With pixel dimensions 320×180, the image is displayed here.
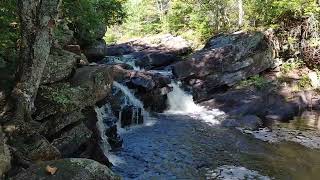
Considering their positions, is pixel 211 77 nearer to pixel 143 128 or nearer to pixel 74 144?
pixel 143 128

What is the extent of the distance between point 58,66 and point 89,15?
6.20 m

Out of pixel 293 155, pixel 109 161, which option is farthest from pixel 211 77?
pixel 109 161

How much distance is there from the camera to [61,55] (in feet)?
41.3

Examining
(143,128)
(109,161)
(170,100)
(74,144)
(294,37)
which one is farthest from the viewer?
(294,37)

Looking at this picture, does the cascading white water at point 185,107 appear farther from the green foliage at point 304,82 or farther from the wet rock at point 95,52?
the green foliage at point 304,82

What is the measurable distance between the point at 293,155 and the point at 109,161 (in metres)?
6.76

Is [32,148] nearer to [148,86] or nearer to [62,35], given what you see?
[62,35]

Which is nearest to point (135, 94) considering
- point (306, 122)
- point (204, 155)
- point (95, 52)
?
point (95, 52)

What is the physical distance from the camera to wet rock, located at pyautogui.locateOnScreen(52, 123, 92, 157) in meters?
10.8

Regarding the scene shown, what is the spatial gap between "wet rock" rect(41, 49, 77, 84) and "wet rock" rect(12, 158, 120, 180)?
11.9ft

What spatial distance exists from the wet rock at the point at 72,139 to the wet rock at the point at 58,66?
1543 mm

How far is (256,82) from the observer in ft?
77.5

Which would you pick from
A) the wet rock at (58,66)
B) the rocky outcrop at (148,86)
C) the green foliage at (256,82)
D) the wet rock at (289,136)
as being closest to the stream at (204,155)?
the wet rock at (289,136)

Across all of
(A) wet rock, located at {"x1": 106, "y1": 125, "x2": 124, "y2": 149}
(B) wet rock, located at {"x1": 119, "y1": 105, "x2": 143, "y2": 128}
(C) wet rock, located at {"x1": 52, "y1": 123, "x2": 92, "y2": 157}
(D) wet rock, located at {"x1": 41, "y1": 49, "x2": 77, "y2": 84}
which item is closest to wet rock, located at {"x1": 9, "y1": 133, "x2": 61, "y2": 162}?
(C) wet rock, located at {"x1": 52, "y1": 123, "x2": 92, "y2": 157}
